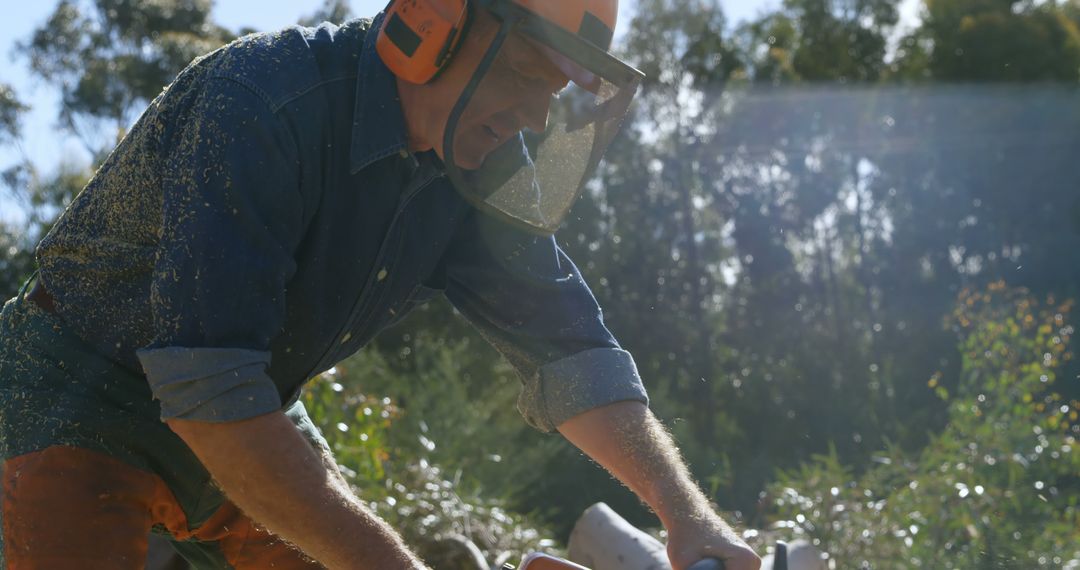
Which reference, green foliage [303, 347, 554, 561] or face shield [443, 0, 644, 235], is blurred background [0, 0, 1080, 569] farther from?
face shield [443, 0, 644, 235]

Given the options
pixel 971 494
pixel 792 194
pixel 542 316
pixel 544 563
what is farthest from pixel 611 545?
pixel 792 194

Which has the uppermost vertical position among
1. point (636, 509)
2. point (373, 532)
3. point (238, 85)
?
point (238, 85)

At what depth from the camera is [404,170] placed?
2135mm

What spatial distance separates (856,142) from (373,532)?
20.6 meters

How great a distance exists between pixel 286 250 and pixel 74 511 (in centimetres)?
59

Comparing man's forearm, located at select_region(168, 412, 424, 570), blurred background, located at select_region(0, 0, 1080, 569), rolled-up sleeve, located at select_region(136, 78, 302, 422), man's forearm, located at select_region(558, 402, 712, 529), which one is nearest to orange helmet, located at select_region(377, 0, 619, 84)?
rolled-up sleeve, located at select_region(136, 78, 302, 422)

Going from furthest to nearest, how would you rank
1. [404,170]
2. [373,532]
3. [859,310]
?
[859,310] → [404,170] → [373,532]

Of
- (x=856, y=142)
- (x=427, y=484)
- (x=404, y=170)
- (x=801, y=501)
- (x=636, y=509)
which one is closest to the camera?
(x=404, y=170)

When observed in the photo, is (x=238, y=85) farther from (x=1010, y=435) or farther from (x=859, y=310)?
(x=859, y=310)

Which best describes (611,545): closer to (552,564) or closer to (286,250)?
(552,564)

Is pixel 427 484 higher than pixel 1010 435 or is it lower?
lower

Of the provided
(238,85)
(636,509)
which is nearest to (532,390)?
(238,85)

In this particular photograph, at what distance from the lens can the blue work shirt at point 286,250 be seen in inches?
68.2

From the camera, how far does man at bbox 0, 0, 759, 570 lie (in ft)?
5.65
